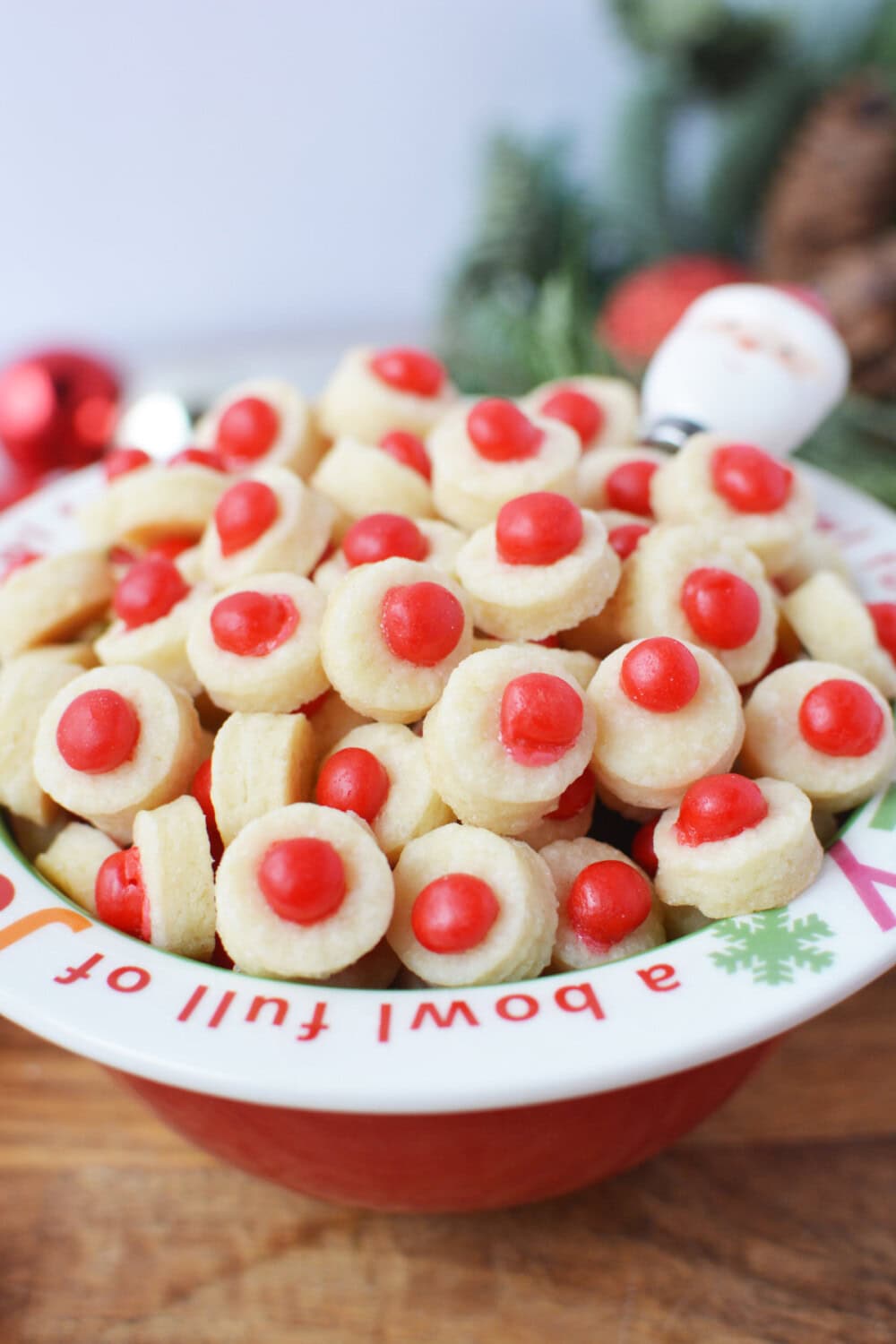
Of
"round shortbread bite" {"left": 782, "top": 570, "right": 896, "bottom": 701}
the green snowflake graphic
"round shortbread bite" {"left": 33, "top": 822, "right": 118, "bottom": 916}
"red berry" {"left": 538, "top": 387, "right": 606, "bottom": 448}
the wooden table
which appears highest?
"red berry" {"left": 538, "top": 387, "right": 606, "bottom": 448}

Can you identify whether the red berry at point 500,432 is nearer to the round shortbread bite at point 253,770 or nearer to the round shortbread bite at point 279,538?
the round shortbread bite at point 279,538

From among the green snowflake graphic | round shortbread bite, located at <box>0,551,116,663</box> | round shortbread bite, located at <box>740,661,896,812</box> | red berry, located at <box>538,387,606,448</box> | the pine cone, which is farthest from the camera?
the pine cone

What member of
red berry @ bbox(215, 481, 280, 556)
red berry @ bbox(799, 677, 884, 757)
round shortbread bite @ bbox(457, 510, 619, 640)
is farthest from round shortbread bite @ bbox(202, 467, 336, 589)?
red berry @ bbox(799, 677, 884, 757)

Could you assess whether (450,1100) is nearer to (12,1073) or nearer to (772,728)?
(772,728)

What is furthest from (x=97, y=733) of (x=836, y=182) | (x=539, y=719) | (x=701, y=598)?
(x=836, y=182)

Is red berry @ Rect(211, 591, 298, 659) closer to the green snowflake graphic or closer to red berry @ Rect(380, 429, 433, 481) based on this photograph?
red berry @ Rect(380, 429, 433, 481)
